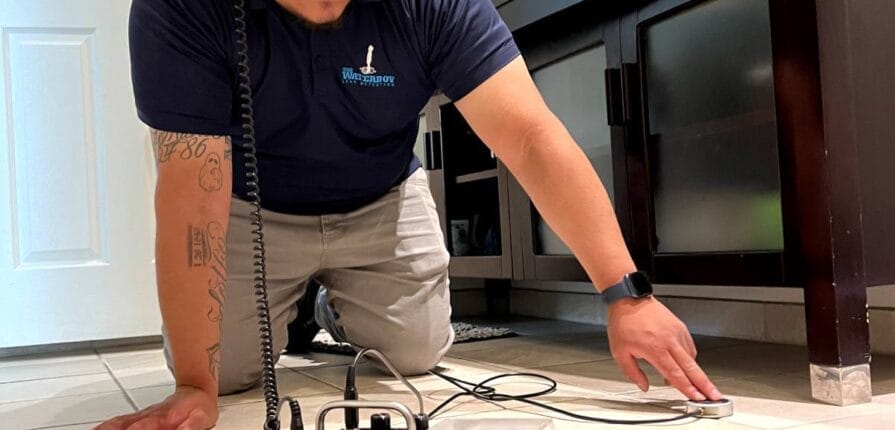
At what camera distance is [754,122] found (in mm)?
1144

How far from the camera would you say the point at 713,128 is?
1217mm

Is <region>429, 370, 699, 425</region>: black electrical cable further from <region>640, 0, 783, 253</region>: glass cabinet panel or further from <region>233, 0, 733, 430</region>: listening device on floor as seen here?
<region>640, 0, 783, 253</region>: glass cabinet panel

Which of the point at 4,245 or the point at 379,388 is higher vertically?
the point at 4,245

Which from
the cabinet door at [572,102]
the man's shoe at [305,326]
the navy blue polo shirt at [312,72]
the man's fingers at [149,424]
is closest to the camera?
the man's fingers at [149,424]

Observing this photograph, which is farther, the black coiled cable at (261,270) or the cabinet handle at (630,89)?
the cabinet handle at (630,89)

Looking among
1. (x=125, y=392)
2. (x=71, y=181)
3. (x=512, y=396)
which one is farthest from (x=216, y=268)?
(x=71, y=181)

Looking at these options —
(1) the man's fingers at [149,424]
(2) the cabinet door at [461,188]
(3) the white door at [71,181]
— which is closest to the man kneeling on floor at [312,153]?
(1) the man's fingers at [149,424]

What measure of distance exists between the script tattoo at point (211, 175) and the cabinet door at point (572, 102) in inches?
25.9

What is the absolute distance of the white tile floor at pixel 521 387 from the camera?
0.92 metres

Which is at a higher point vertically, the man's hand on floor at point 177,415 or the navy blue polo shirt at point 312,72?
the navy blue polo shirt at point 312,72

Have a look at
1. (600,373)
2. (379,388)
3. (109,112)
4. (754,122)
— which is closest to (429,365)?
(379,388)

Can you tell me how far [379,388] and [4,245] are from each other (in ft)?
4.09

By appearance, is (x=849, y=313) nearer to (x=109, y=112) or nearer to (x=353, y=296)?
(x=353, y=296)

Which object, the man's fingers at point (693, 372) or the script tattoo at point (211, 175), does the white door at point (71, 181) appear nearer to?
the script tattoo at point (211, 175)
